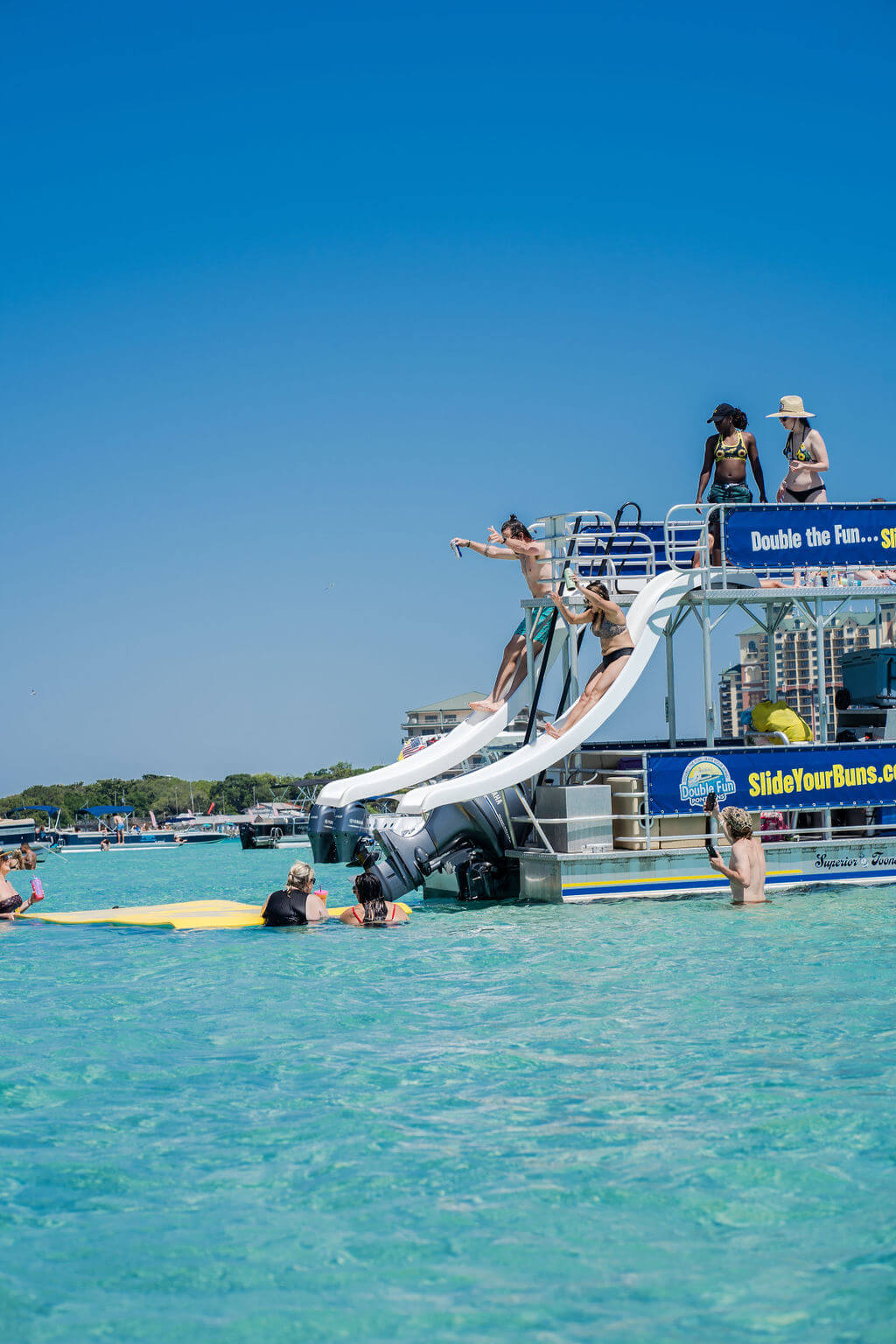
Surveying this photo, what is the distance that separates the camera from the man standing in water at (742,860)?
14734 mm

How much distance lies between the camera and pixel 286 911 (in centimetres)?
1503

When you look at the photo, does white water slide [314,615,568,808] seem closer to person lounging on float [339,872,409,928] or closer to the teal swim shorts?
the teal swim shorts

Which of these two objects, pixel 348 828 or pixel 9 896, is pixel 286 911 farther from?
pixel 9 896

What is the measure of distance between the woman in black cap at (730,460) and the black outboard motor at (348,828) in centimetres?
580

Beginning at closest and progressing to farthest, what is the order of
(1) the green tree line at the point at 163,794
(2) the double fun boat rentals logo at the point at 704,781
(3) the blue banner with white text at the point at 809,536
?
(2) the double fun boat rentals logo at the point at 704,781
(3) the blue banner with white text at the point at 809,536
(1) the green tree line at the point at 163,794

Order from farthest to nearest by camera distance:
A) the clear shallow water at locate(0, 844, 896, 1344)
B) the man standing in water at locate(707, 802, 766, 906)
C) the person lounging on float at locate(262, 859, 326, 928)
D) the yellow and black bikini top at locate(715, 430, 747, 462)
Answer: the yellow and black bikini top at locate(715, 430, 747, 462) → the person lounging on float at locate(262, 859, 326, 928) → the man standing in water at locate(707, 802, 766, 906) → the clear shallow water at locate(0, 844, 896, 1344)

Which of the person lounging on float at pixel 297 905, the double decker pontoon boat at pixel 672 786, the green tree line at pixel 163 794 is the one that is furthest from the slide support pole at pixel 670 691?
the green tree line at pixel 163 794

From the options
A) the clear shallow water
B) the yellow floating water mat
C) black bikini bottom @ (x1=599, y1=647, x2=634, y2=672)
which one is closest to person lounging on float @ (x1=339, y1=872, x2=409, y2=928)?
the yellow floating water mat

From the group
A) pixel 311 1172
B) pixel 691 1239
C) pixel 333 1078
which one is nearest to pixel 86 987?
pixel 333 1078

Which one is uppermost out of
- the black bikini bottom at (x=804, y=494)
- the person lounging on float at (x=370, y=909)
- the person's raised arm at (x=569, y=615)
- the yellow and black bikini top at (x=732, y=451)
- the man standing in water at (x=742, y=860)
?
the yellow and black bikini top at (x=732, y=451)

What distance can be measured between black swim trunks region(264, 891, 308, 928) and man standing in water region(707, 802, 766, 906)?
4.86 m

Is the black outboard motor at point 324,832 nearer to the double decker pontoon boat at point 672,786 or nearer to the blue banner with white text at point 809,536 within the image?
the double decker pontoon boat at point 672,786

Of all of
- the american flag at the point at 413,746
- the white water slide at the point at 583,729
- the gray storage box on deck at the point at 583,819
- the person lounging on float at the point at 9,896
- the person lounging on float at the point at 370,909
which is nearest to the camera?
the person lounging on float at the point at 370,909

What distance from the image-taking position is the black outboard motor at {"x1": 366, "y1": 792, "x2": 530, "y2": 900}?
16.1 meters
